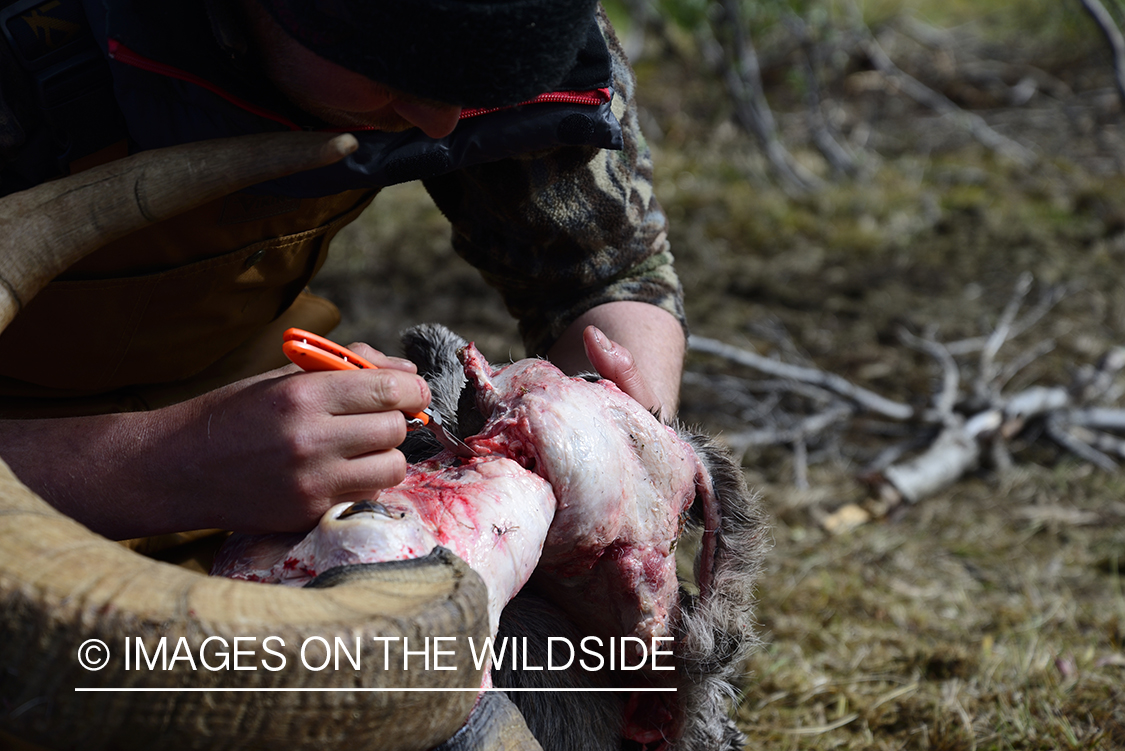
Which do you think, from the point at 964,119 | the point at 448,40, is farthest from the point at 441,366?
the point at 964,119

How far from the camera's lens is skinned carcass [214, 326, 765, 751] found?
1405 millimetres

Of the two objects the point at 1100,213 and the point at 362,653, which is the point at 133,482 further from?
the point at 1100,213

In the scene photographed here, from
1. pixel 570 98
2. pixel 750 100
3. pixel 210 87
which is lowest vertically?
pixel 750 100

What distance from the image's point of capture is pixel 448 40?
139 centimetres

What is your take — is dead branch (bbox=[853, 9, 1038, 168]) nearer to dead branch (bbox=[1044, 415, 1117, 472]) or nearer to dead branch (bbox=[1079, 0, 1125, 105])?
dead branch (bbox=[1079, 0, 1125, 105])

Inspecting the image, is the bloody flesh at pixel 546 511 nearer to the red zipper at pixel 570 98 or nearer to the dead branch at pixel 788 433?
the red zipper at pixel 570 98

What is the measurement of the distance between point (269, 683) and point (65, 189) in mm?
811

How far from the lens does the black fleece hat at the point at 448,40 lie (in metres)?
1.38

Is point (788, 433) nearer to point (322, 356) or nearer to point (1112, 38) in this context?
point (322, 356)

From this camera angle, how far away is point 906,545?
A: 3535 millimetres

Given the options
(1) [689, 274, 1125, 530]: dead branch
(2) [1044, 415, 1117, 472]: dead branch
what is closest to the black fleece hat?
(1) [689, 274, 1125, 530]: dead branch

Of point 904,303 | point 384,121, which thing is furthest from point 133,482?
point 904,303

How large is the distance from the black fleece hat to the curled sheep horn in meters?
0.73

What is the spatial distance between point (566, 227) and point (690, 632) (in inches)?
39.2
